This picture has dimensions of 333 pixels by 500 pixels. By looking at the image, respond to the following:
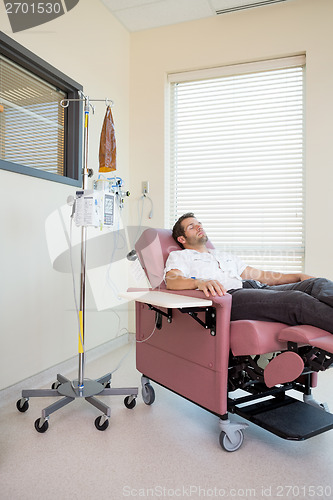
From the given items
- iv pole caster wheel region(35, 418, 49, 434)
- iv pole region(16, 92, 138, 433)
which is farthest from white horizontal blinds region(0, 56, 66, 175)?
iv pole caster wheel region(35, 418, 49, 434)

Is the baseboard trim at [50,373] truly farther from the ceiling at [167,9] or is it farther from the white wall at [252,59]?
the ceiling at [167,9]

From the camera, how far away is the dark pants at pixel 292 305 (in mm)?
1521

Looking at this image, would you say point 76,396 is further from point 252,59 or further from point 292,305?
point 252,59

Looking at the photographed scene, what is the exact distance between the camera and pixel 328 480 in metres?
1.45

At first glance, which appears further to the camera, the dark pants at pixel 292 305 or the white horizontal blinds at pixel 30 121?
the white horizontal blinds at pixel 30 121

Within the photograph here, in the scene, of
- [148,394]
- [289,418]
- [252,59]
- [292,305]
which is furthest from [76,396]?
[252,59]

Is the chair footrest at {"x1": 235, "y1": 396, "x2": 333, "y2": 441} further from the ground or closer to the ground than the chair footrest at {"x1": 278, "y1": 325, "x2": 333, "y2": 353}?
closer to the ground

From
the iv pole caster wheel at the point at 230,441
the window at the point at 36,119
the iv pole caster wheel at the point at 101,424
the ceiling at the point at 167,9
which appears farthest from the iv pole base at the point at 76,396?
the ceiling at the point at 167,9

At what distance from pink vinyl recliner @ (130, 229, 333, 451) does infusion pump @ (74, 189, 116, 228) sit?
0.44m

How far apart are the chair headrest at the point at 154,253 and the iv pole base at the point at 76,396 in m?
0.58

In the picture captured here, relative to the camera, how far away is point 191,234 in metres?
2.27

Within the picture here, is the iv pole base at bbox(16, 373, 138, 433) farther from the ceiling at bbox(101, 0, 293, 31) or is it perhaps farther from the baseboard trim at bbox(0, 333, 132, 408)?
the ceiling at bbox(101, 0, 293, 31)

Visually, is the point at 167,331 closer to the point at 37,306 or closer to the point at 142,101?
the point at 37,306

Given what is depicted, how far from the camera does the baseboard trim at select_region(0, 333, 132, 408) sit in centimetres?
213
